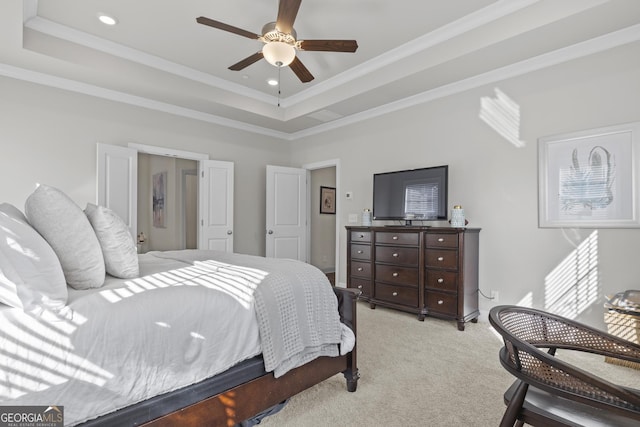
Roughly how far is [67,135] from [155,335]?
3686 millimetres

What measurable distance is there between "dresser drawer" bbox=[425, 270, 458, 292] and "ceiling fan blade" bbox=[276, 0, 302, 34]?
8.92 ft

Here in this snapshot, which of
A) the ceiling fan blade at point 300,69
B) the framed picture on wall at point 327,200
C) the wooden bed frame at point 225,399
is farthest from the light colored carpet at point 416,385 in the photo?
the framed picture on wall at point 327,200

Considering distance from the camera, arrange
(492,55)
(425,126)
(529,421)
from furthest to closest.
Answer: (425,126), (492,55), (529,421)

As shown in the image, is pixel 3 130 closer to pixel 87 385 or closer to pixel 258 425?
pixel 87 385

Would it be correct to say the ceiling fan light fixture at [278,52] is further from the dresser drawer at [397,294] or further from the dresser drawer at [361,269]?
the dresser drawer at [397,294]

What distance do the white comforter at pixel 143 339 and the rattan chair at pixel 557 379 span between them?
0.96 m

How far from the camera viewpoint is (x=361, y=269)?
13.8 feet

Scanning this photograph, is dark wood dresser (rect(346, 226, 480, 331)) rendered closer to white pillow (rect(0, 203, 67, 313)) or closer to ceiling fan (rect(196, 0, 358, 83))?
ceiling fan (rect(196, 0, 358, 83))

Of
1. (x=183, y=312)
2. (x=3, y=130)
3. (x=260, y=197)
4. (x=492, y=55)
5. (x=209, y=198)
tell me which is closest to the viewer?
(x=183, y=312)

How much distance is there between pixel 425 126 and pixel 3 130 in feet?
15.6

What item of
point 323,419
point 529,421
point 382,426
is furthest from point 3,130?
point 529,421

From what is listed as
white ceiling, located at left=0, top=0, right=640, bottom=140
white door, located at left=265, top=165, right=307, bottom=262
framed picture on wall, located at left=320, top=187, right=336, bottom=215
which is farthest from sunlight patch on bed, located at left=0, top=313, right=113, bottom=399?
framed picture on wall, located at left=320, top=187, right=336, bottom=215

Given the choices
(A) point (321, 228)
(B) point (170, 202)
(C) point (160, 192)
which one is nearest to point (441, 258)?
(A) point (321, 228)

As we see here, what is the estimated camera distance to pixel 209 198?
4.87 meters
